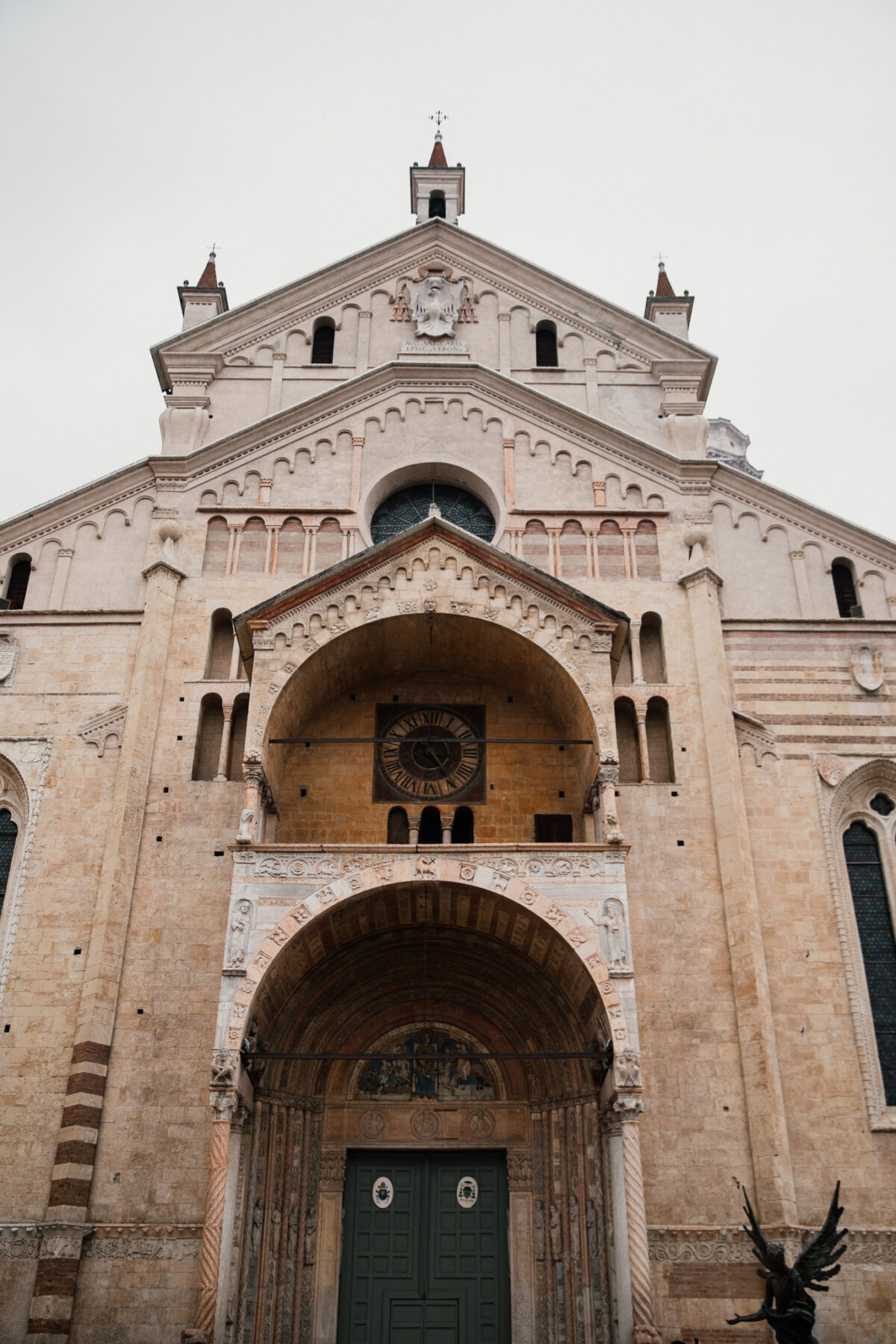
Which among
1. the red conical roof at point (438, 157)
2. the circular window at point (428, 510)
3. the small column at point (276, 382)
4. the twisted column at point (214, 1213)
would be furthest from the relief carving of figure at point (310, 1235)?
the red conical roof at point (438, 157)

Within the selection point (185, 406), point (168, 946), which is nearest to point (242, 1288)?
point (168, 946)

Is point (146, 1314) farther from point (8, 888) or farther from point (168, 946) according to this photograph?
point (8, 888)

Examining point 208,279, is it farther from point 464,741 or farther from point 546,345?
point 464,741

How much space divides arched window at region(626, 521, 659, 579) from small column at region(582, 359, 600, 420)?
2.58 m

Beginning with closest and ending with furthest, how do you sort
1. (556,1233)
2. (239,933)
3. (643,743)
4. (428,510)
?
(239,933)
(556,1233)
(643,743)
(428,510)

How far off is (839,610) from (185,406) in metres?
12.3

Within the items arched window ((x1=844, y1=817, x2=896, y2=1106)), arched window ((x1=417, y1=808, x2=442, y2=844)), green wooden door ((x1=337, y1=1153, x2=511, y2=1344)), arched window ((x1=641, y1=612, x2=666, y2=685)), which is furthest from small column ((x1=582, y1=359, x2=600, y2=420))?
green wooden door ((x1=337, y1=1153, x2=511, y2=1344))

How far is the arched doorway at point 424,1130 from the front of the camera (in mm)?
15281

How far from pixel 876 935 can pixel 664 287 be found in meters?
13.4

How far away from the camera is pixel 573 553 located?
19828 millimetres

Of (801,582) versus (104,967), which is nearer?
(104,967)

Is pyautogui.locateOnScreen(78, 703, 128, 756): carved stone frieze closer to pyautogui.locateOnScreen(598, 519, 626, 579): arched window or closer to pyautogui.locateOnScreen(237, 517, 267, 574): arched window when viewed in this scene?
pyautogui.locateOnScreen(237, 517, 267, 574): arched window

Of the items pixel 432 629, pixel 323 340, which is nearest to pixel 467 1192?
pixel 432 629

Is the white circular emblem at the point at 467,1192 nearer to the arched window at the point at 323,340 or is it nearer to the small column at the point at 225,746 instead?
the small column at the point at 225,746
